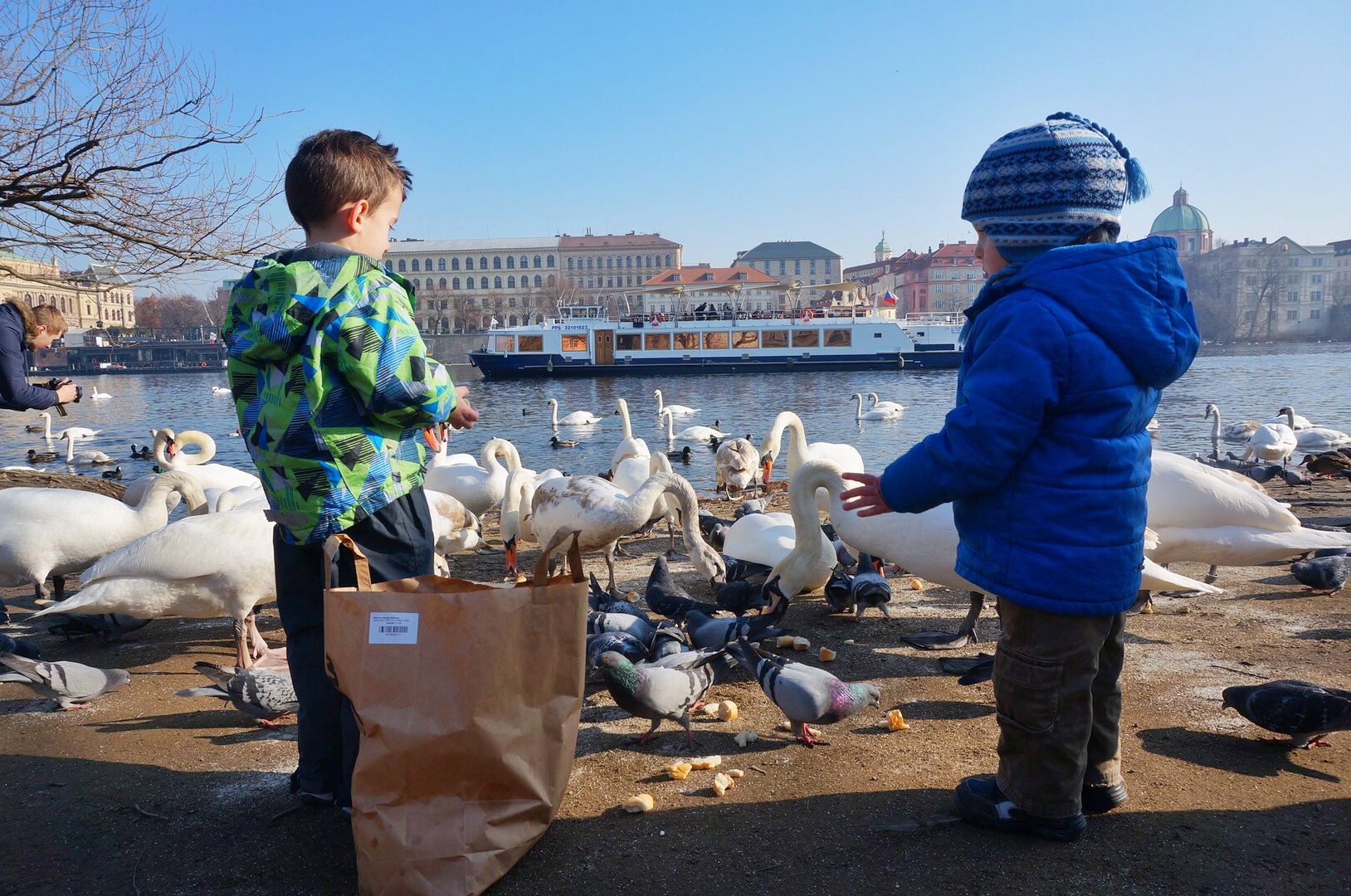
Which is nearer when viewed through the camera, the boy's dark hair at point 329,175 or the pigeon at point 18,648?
the boy's dark hair at point 329,175

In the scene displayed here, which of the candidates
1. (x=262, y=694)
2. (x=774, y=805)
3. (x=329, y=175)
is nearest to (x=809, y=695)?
(x=774, y=805)

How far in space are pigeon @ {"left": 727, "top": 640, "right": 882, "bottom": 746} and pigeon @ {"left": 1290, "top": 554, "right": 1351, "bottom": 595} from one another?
3405mm

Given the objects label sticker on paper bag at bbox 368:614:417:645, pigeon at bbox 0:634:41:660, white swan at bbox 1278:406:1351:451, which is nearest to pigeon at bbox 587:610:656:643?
label sticker on paper bag at bbox 368:614:417:645

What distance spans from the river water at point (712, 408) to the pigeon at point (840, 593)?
7739 mm

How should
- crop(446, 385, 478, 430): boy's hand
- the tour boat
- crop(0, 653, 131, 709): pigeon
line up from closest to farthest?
crop(446, 385, 478, 430): boy's hand
crop(0, 653, 131, 709): pigeon
the tour boat

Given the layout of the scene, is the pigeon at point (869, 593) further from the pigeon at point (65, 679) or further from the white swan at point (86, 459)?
the white swan at point (86, 459)

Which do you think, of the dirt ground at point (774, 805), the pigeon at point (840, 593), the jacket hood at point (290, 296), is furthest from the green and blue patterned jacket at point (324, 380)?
the pigeon at point (840, 593)

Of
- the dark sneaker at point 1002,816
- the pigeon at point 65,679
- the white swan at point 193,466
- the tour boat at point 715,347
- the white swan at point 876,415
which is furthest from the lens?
the tour boat at point 715,347

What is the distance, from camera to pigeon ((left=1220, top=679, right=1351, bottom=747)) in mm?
2914

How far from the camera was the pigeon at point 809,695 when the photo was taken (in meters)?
3.24

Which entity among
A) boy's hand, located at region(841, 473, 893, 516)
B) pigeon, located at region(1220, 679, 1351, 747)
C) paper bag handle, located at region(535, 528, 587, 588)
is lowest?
pigeon, located at region(1220, 679, 1351, 747)

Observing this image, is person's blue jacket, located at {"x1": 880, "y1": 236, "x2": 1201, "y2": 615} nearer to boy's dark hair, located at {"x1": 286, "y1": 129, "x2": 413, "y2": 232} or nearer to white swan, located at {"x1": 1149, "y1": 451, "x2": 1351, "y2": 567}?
boy's dark hair, located at {"x1": 286, "y1": 129, "x2": 413, "y2": 232}

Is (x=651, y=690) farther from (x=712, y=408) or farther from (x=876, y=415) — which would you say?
(x=712, y=408)

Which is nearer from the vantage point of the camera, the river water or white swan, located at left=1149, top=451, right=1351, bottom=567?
white swan, located at left=1149, top=451, right=1351, bottom=567
